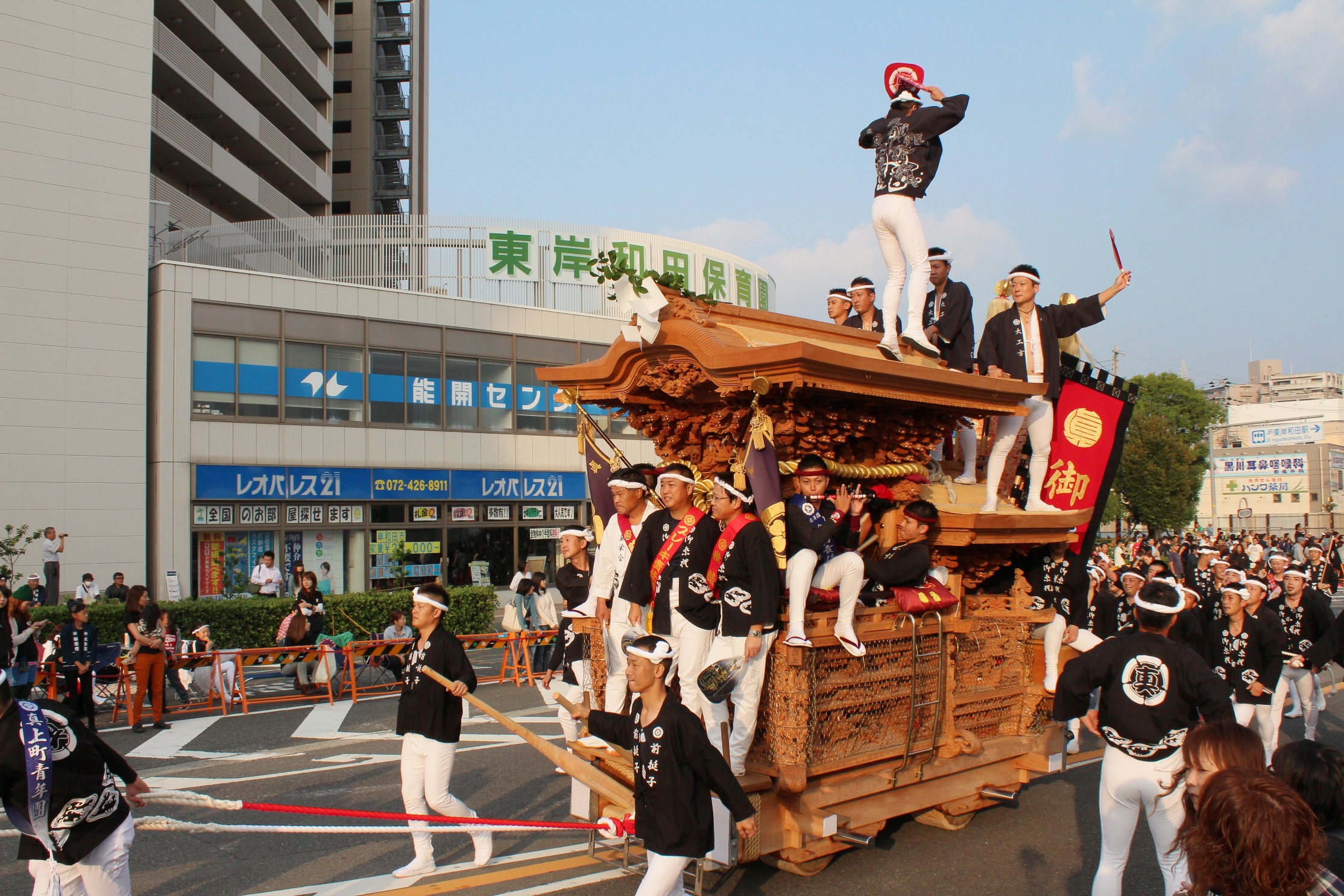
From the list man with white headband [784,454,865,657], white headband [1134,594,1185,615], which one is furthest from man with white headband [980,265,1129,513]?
white headband [1134,594,1185,615]

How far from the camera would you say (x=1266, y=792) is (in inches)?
103

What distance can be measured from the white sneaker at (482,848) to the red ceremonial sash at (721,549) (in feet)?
6.85

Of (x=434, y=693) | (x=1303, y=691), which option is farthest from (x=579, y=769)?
(x=1303, y=691)

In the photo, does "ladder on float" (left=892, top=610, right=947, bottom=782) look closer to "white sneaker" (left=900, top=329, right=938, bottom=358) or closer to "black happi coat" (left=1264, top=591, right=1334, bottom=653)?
"white sneaker" (left=900, top=329, right=938, bottom=358)

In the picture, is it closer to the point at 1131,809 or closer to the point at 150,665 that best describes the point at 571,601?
the point at 1131,809

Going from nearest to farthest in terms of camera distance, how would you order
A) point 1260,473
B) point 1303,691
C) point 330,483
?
point 1303,691, point 330,483, point 1260,473

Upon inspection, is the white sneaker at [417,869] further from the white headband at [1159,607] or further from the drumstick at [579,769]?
the white headband at [1159,607]

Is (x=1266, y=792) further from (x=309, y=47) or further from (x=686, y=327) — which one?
(x=309, y=47)

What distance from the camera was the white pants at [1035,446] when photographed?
833cm

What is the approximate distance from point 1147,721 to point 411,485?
20080 mm

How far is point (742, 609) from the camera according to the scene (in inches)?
229

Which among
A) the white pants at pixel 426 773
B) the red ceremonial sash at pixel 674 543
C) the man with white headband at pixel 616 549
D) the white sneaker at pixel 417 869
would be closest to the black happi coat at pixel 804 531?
the red ceremonial sash at pixel 674 543

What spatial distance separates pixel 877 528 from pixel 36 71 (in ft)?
68.0

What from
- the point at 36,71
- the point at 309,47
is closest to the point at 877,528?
the point at 36,71
